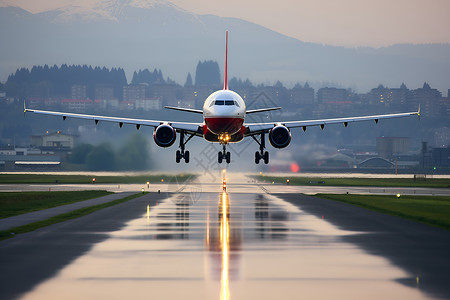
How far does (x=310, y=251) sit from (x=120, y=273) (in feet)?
35.2

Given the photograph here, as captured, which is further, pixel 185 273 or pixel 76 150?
pixel 76 150

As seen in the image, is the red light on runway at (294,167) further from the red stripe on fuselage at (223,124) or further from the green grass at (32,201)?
the red stripe on fuselage at (223,124)

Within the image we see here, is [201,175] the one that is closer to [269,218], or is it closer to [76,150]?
[76,150]

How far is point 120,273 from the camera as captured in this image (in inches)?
1030

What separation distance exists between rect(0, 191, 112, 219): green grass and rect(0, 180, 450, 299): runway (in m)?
9.49

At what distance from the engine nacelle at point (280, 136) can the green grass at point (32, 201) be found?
2201 centimetres

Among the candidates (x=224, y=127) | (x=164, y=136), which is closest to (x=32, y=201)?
(x=164, y=136)

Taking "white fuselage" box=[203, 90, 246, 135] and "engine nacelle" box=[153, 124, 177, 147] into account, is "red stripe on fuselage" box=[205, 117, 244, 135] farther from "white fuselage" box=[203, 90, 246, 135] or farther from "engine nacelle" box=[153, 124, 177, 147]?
"engine nacelle" box=[153, 124, 177, 147]

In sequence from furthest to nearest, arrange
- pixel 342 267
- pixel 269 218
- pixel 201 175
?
pixel 201 175 → pixel 269 218 → pixel 342 267

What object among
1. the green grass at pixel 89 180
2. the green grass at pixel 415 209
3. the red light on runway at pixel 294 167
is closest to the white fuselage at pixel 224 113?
the green grass at pixel 415 209

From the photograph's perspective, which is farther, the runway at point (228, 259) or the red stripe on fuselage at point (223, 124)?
the red stripe on fuselage at point (223, 124)

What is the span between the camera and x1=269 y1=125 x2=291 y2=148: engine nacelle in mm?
66188

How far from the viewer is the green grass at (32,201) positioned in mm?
58794

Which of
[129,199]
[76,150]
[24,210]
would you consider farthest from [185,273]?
[76,150]
